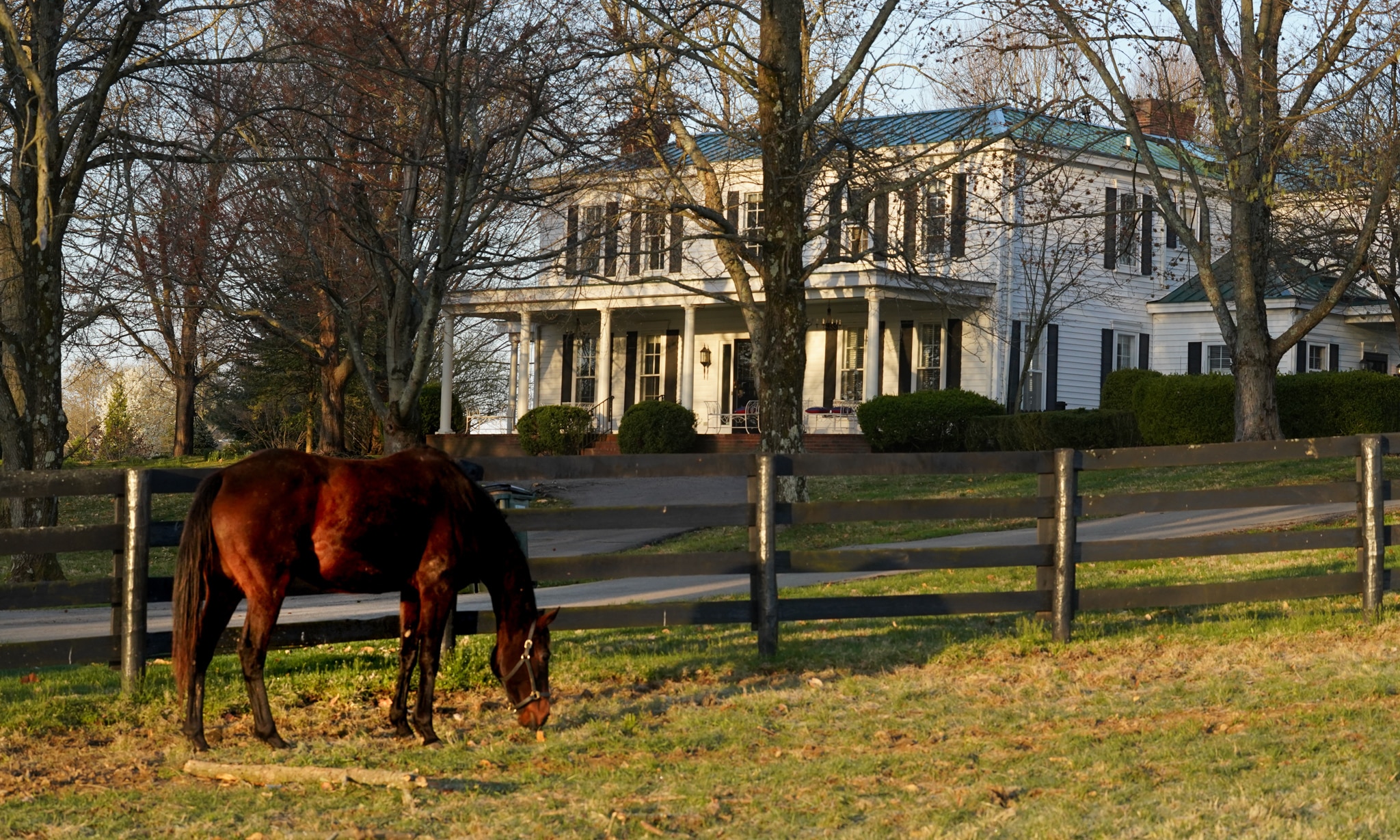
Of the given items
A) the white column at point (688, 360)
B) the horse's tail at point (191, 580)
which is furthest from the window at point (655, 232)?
the horse's tail at point (191, 580)

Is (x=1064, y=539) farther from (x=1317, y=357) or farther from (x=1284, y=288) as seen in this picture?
(x=1317, y=357)

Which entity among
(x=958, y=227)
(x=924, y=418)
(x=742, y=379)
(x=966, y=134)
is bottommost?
(x=924, y=418)

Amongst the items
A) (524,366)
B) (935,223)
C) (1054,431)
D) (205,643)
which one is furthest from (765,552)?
(524,366)

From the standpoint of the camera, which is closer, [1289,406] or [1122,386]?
[1289,406]

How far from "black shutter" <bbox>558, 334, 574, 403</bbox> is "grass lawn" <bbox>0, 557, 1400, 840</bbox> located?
29.0 metres

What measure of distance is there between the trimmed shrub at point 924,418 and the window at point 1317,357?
1071cm

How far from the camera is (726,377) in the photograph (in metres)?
36.8

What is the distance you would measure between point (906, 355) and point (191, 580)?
2892cm

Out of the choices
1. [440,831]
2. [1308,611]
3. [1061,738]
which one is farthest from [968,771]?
[1308,611]

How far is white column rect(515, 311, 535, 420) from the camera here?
3622 centimetres

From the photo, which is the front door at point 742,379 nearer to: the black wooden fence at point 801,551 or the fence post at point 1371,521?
the fence post at point 1371,521

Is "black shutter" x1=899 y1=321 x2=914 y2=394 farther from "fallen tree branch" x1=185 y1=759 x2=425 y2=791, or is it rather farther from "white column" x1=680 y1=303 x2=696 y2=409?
"fallen tree branch" x1=185 y1=759 x2=425 y2=791

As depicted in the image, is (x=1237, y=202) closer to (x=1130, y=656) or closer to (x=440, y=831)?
(x=1130, y=656)

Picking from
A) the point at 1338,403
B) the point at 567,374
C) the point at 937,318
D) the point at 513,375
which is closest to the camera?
the point at 1338,403
